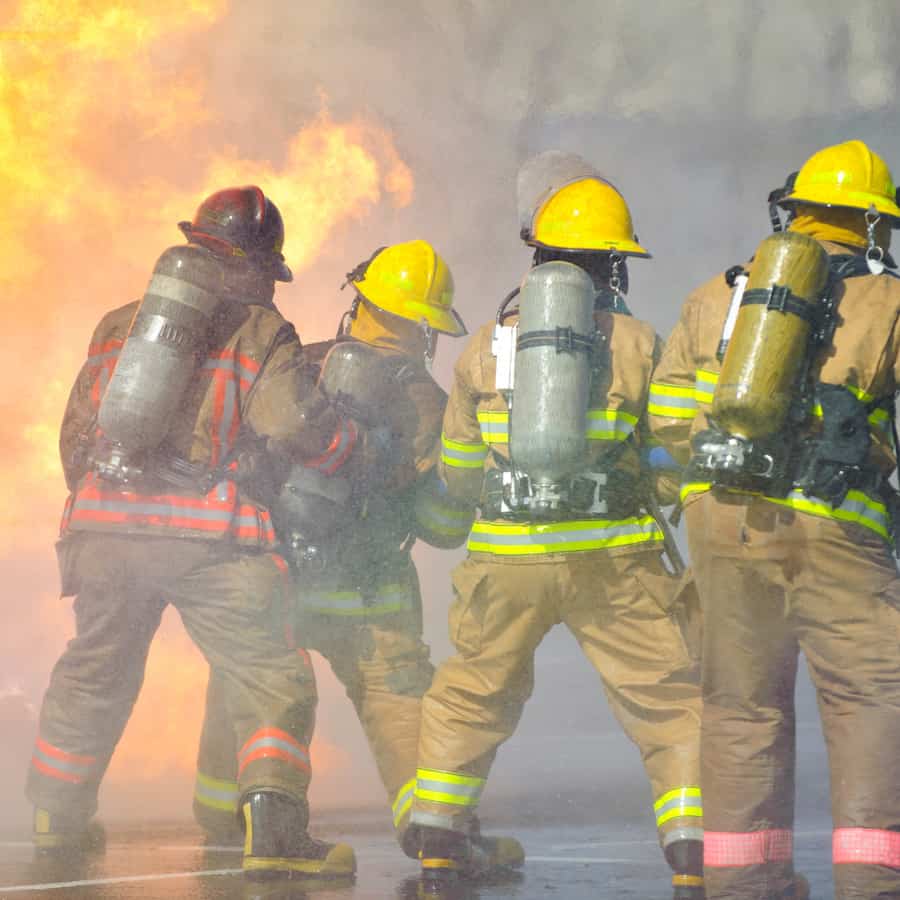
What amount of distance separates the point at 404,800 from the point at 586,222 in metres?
2.05

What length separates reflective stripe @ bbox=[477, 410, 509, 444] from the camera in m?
4.66

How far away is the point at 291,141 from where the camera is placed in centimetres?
1051

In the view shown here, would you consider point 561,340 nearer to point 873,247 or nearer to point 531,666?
point 873,247

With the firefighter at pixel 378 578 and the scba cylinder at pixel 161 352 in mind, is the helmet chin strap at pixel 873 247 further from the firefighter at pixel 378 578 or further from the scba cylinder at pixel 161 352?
the scba cylinder at pixel 161 352

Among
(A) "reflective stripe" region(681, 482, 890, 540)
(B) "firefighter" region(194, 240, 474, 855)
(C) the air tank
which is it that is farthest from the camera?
(C) the air tank

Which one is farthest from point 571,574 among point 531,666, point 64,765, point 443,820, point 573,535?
point 64,765

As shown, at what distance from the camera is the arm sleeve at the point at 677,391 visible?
13.4 ft

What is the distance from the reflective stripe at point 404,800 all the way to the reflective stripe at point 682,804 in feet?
3.17

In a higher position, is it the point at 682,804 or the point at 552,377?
the point at 552,377

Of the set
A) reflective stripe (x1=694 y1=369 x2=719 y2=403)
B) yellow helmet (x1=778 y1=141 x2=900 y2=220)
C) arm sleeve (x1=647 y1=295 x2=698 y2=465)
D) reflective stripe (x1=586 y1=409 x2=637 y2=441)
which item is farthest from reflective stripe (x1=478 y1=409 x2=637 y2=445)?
yellow helmet (x1=778 y1=141 x2=900 y2=220)

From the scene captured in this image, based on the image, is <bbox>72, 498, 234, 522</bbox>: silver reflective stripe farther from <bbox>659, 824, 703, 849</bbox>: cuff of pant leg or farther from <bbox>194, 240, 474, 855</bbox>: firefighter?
<bbox>659, 824, 703, 849</bbox>: cuff of pant leg

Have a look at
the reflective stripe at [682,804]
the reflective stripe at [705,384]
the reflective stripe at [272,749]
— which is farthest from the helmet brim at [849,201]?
the reflective stripe at [272,749]

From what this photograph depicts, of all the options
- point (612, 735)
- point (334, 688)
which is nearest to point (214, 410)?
point (612, 735)

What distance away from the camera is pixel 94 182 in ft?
33.7
